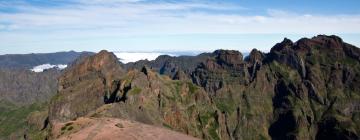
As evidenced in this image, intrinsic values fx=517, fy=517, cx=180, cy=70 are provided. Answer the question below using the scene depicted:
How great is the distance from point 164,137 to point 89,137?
2219 cm

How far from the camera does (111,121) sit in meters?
168

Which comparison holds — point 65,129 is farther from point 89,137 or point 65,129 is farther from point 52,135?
point 89,137

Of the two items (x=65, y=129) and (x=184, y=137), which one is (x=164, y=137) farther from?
(x=65, y=129)

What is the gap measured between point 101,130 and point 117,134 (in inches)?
310

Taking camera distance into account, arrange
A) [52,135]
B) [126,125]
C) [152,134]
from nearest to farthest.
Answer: [152,134] → [126,125] → [52,135]

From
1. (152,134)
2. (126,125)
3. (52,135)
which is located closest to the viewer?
(152,134)

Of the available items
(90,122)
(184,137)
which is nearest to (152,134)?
(184,137)

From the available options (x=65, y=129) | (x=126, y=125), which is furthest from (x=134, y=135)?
(x=65, y=129)

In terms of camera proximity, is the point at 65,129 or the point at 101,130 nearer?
the point at 101,130

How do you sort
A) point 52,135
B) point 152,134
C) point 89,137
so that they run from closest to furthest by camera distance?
point 89,137, point 152,134, point 52,135

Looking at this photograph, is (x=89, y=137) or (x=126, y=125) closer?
(x=89, y=137)

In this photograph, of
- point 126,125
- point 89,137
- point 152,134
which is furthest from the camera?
point 126,125

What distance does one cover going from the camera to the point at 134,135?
480 ft

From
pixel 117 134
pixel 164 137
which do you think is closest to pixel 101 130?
pixel 117 134
